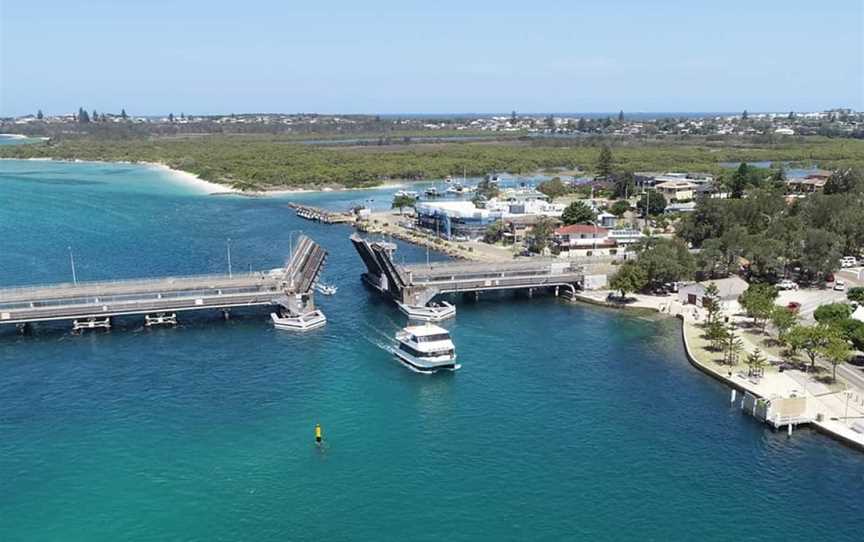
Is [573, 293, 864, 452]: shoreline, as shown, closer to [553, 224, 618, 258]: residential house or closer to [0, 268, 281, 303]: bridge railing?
[553, 224, 618, 258]: residential house

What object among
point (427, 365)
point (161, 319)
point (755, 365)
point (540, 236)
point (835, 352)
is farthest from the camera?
point (540, 236)

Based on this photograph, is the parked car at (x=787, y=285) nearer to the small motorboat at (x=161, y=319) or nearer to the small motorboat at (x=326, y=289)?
the small motorboat at (x=326, y=289)

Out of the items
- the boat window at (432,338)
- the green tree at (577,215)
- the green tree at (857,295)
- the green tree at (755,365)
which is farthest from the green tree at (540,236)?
the green tree at (755,365)

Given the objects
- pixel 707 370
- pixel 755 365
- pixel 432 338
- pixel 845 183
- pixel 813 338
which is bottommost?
pixel 707 370

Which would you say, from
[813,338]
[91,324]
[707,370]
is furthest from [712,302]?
[91,324]

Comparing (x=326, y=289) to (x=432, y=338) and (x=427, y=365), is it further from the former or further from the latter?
(x=427, y=365)

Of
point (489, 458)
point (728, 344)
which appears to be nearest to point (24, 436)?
point (489, 458)

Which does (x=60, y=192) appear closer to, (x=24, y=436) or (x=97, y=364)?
(x=97, y=364)
